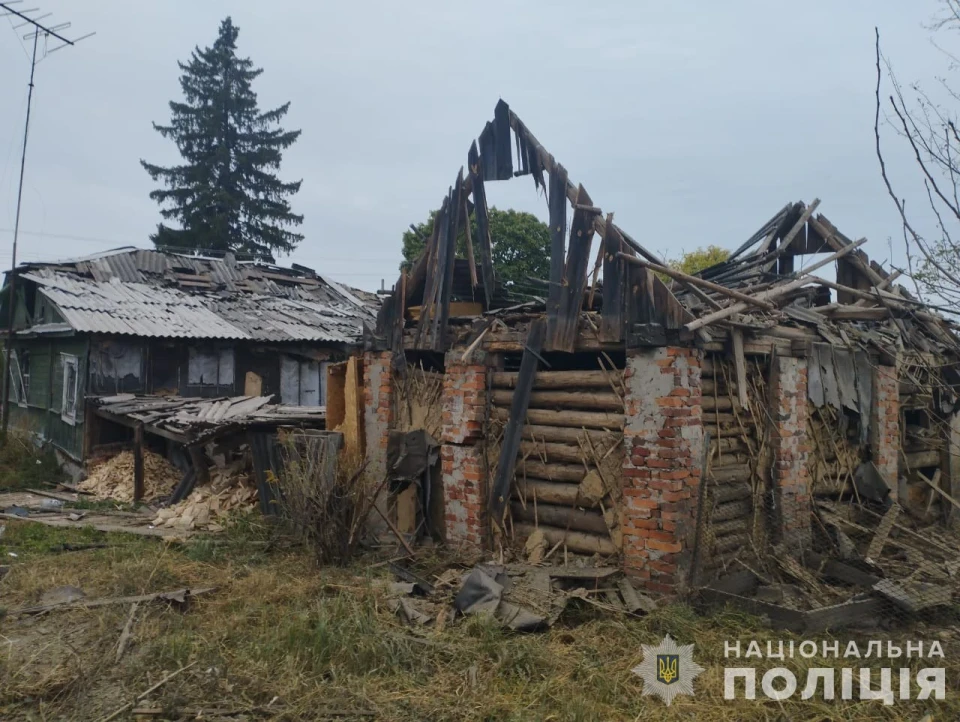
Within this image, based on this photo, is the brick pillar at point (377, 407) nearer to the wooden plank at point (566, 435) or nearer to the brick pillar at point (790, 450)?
the wooden plank at point (566, 435)

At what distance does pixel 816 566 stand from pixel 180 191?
31.4 m

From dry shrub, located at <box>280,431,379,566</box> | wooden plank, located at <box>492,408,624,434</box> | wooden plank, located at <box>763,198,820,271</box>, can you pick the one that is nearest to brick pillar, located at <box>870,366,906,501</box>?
wooden plank, located at <box>763,198,820,271</box>

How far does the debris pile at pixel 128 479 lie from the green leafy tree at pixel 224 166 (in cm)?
1873

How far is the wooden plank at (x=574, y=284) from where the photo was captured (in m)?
7.50

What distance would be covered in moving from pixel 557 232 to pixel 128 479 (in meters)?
10.5

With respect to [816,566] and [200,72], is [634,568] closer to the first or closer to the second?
[816,566]

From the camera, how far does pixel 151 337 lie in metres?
15.2

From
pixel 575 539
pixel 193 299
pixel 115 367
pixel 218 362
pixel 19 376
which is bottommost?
pixel 575 539

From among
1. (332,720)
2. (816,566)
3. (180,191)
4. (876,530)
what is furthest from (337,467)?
(180,191)

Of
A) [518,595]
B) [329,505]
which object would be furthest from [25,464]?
[518,595]

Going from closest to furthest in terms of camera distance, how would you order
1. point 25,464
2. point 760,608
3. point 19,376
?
1. point 760,608
2. point 25,464
3. point 19,376

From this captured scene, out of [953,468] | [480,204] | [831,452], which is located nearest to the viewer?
[831,452]

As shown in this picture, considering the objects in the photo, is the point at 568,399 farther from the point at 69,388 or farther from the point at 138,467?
the point at 69,388
